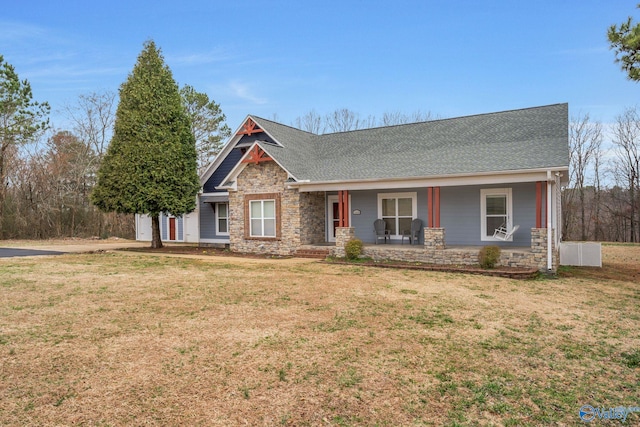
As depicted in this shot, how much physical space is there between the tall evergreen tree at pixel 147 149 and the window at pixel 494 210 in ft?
41.8

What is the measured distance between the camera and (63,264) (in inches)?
528

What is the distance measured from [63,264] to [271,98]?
2764 cm

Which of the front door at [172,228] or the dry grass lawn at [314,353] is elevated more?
the front door at [172,228]

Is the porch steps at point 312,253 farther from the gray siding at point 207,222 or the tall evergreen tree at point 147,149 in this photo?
the gray siding at point 207,222

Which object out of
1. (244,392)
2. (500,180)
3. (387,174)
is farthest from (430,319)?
(387,174)

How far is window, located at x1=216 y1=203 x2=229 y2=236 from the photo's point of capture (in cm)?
2139

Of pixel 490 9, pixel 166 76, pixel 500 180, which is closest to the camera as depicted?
pixel 500 180

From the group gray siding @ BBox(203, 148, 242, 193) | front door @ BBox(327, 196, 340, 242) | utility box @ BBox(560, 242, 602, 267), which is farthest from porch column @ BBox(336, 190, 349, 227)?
utility box @ BBox(560, 242, 602, 267)

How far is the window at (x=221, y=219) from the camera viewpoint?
842 inches

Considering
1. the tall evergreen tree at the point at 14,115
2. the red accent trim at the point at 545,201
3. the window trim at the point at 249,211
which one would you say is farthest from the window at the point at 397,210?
the tall evergreen tree at the point at 14,115

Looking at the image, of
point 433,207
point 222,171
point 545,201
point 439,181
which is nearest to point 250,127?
point 222,171

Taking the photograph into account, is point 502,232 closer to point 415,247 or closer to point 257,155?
point 415,247

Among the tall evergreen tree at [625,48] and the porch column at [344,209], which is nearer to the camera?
the tall evergreen tree at [625,48]

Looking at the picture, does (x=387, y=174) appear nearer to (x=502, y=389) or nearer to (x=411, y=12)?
(x=411, y=12)
